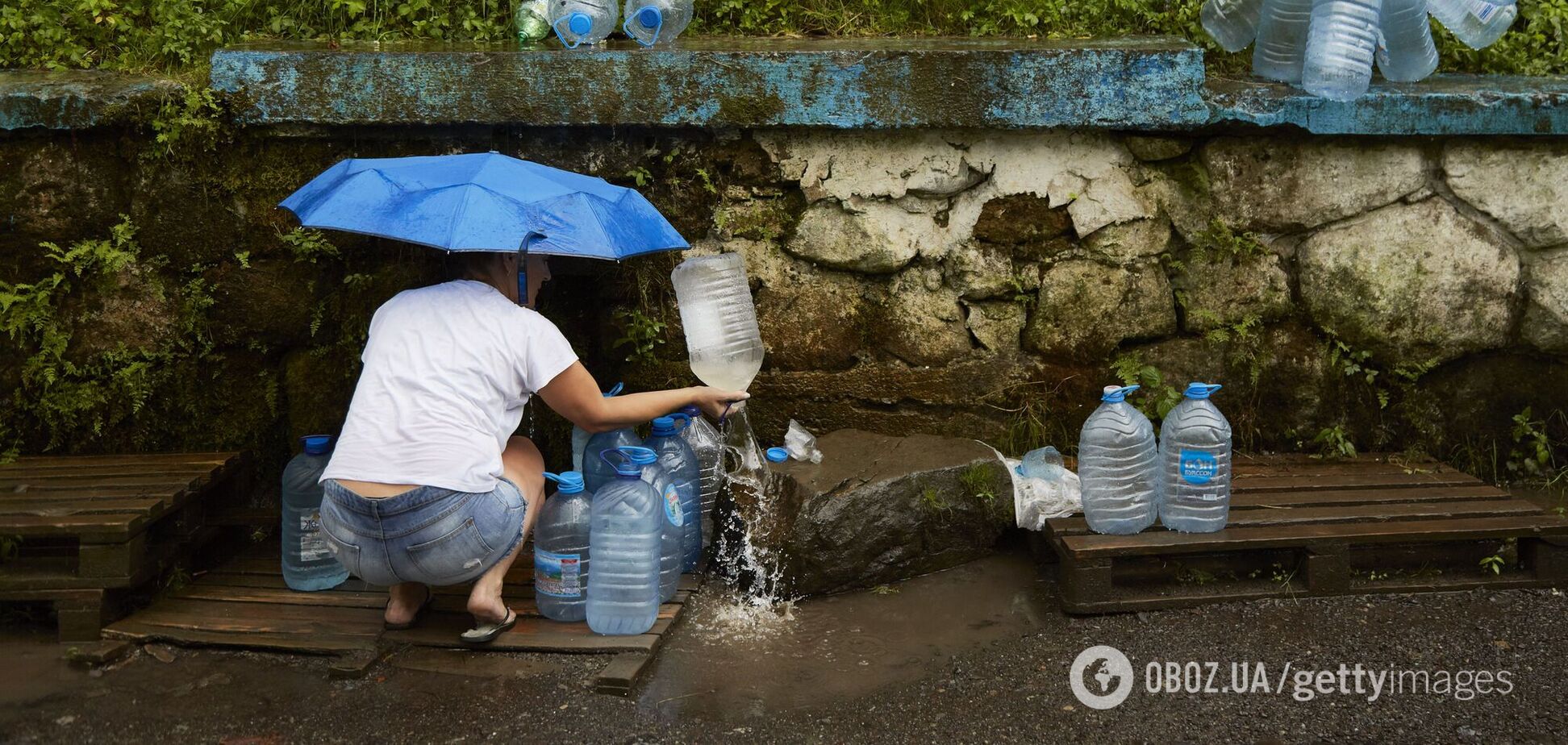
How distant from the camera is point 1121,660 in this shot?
3.52 meters

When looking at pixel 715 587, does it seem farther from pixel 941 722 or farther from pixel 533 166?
pixel 533 166

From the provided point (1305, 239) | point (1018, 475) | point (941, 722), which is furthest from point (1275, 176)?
point (941, 722)

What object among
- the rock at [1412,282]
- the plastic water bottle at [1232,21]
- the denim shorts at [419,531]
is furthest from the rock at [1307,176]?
the denim shorts at [419,531]

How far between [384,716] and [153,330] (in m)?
1.91

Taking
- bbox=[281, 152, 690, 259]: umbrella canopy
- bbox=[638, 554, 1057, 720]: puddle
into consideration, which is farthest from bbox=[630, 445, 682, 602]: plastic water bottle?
bbox=[281, 152, 690, 259]: umbrella canopy

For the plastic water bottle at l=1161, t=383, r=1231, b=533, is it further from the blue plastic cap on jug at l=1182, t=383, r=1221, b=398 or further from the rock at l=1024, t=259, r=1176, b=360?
the rock at l=1024, t=259, r=1176, b=360

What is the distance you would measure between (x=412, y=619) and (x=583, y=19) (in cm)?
214

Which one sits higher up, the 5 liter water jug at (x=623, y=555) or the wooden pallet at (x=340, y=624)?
the 5 liter water jug at (x=623, y=555)

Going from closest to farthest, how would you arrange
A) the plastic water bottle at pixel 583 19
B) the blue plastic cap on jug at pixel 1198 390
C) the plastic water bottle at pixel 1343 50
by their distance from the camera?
the blue plastic cap on jug at pixel 1198 390, the plastic water bottle at pixel 1343 50, the plastic water bottle at pixel 583 19

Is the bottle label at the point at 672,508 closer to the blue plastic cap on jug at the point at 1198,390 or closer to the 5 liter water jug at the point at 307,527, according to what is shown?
the 5 liter water jug at the point at 307,527

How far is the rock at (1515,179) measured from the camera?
4387 millimetres

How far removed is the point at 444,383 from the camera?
3428 mm

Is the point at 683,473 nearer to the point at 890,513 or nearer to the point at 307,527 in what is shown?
the point at 890,513

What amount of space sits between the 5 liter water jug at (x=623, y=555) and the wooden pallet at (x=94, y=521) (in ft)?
4.47
